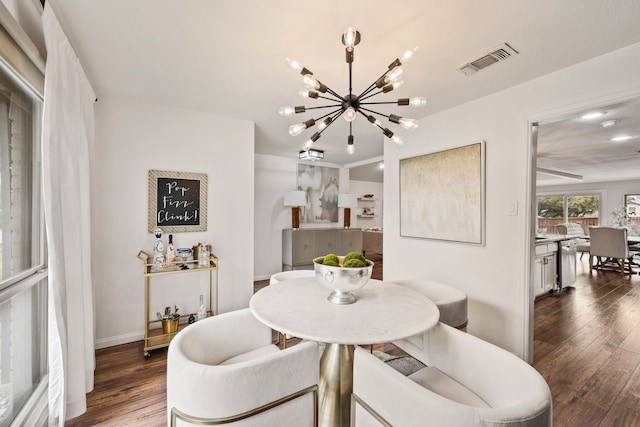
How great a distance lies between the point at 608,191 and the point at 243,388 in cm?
1121

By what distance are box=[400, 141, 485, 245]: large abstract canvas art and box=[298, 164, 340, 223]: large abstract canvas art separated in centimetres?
246

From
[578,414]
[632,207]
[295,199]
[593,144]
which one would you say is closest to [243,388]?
[578,414]

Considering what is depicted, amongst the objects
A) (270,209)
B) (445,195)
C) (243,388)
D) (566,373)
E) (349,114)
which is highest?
(349,114)

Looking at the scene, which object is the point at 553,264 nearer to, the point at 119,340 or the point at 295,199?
the point at 295,199

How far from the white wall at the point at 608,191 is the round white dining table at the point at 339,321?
9.92 metres

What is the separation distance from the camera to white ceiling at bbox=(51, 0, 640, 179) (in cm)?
143

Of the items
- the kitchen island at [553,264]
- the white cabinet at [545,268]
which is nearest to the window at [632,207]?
the kitchen island at [553,264]

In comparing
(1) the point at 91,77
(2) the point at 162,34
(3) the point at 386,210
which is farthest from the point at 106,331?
(3) the point at 386,210

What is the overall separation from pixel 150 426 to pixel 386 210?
300 centimetres

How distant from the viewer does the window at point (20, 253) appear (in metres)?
1.36

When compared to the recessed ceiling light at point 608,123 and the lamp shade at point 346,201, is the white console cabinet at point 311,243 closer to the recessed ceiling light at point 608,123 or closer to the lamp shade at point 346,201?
the lamp shade at point 346,201

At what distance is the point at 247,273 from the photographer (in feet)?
10.6

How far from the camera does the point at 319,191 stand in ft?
18.4

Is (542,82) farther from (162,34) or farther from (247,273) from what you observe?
(247,273)
